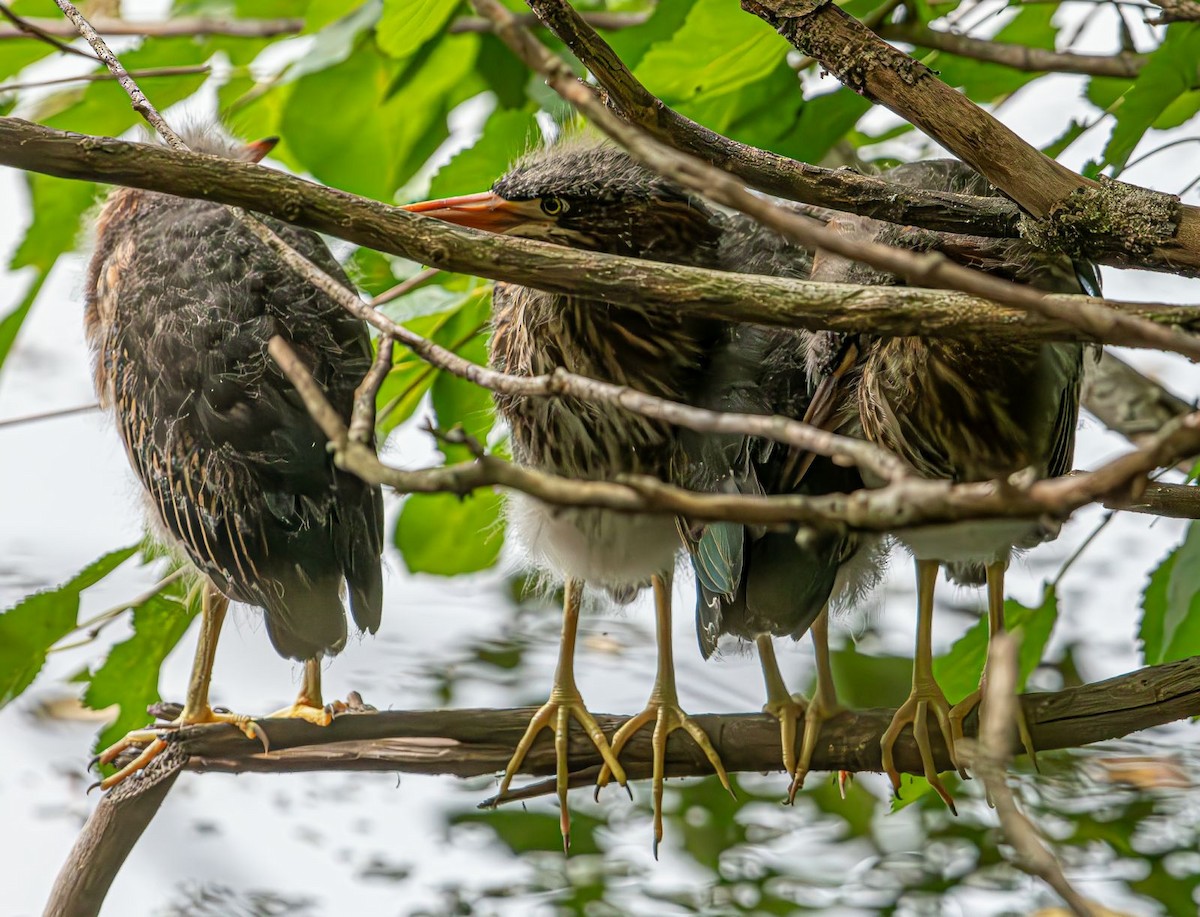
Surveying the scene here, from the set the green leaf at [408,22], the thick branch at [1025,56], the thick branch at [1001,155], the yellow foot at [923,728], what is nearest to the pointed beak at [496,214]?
the green leaf at [408,22]

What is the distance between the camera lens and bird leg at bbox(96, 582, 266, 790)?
1.76 meters

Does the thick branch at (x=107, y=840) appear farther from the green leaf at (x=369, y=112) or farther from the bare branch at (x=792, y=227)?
the bare branch at (x=792, y=227)

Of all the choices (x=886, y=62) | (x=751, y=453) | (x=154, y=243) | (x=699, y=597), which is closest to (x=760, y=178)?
(x=886, y=62)

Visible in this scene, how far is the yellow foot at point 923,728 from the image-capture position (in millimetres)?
1530

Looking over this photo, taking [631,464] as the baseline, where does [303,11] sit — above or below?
above

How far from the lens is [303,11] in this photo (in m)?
1.87

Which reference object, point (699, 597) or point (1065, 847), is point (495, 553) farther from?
point (1065, 847)

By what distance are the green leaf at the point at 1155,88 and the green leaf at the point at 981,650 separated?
52 cm

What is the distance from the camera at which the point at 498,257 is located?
889 millimetres

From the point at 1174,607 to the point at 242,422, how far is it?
3.53ft

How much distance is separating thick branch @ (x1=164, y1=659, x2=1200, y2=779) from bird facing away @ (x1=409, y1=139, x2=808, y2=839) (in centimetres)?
3

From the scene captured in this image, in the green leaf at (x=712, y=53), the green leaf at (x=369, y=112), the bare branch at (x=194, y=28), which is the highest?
the bare branch at (x=194, y=28)

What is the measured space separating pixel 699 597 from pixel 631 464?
19 centimetres

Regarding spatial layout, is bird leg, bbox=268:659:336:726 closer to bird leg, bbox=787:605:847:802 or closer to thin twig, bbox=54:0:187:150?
bird leg, bbox=787:605:847:802
